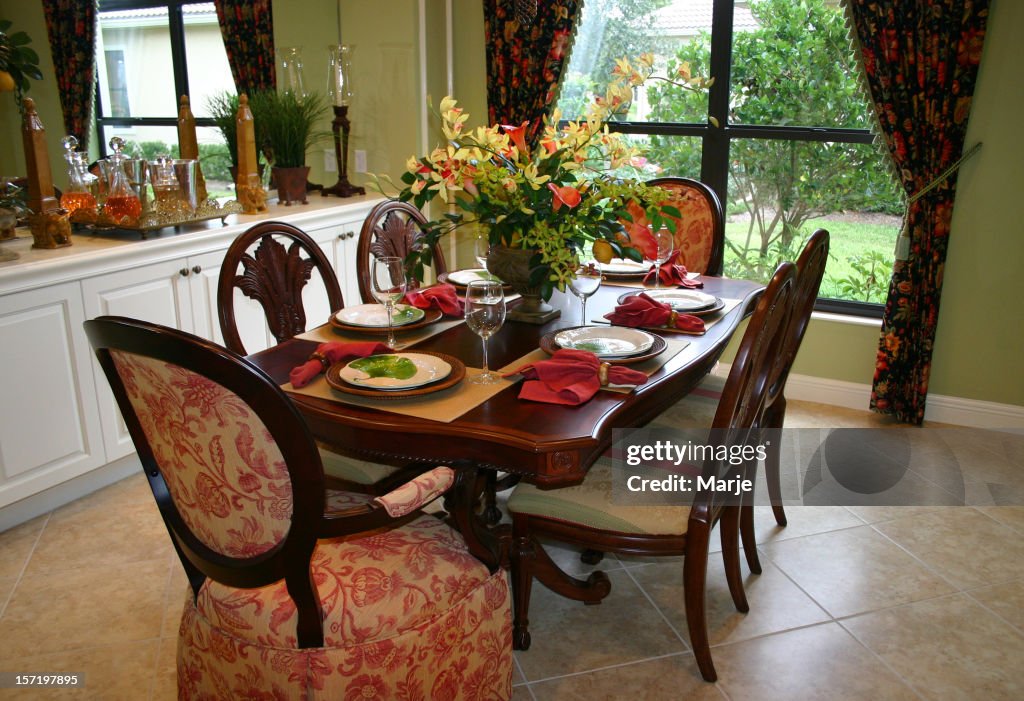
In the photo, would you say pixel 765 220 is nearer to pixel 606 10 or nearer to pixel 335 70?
pixel 606 10

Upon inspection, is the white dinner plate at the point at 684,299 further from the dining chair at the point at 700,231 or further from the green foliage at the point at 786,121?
the green foliage at the point at 786,121

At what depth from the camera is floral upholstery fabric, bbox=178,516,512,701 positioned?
1621mm

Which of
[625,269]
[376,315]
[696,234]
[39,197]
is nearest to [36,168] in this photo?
[39,197]

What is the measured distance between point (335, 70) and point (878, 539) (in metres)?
3.11

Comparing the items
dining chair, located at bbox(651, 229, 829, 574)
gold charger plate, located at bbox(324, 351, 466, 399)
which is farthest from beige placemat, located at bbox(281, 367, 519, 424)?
dining chair, located at bbox(651, 229, 829, 574)

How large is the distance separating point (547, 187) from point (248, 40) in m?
2.67

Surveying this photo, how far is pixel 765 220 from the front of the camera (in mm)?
4082

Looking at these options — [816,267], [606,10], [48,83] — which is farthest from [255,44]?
[816,267]

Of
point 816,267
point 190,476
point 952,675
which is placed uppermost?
point 816,267

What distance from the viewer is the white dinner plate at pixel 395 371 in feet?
6.22

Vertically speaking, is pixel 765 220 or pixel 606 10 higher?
pixel 606 10

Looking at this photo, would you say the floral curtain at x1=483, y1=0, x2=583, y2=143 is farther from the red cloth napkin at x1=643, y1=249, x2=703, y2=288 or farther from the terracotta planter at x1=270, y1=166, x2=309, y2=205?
the red cloth napkin at x1=643, y1=249, x2=703, y2=288

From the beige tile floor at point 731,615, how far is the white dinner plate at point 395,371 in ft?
2.67

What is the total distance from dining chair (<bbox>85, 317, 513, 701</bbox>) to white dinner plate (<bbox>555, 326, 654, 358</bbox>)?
0.57 m
